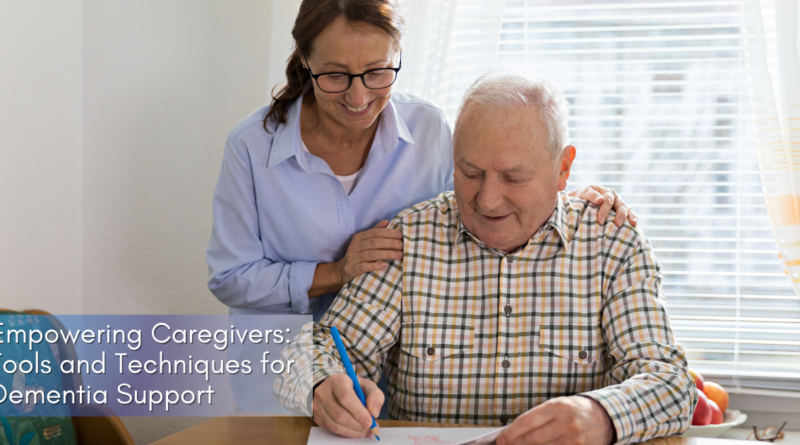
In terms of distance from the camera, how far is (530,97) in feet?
4.26

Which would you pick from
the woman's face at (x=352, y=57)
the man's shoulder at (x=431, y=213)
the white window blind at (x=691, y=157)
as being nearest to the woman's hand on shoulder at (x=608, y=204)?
the man's shoulder at (x=431, y=213)

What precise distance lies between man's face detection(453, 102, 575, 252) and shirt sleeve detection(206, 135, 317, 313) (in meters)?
0.48

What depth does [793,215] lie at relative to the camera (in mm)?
1844

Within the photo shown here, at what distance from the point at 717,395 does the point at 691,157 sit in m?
0.75

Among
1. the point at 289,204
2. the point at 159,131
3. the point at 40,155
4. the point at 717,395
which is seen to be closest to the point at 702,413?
the point at 717,395

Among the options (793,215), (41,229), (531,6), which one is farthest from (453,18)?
(41,229)

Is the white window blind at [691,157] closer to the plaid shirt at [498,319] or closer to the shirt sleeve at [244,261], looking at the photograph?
the plaid shirt at [498,319]

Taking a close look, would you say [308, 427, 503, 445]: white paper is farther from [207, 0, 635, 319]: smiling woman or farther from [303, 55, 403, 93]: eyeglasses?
[303, 55, 403, 93]: eyeglasses

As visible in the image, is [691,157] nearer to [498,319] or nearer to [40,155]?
[498,319]

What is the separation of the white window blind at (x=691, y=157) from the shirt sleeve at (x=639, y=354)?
795 millimetres

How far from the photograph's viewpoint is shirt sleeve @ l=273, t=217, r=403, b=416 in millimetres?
1311

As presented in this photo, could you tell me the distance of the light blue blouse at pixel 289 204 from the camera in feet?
5.23

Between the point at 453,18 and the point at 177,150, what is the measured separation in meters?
1.08

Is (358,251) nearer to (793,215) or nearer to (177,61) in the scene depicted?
(177,61)
